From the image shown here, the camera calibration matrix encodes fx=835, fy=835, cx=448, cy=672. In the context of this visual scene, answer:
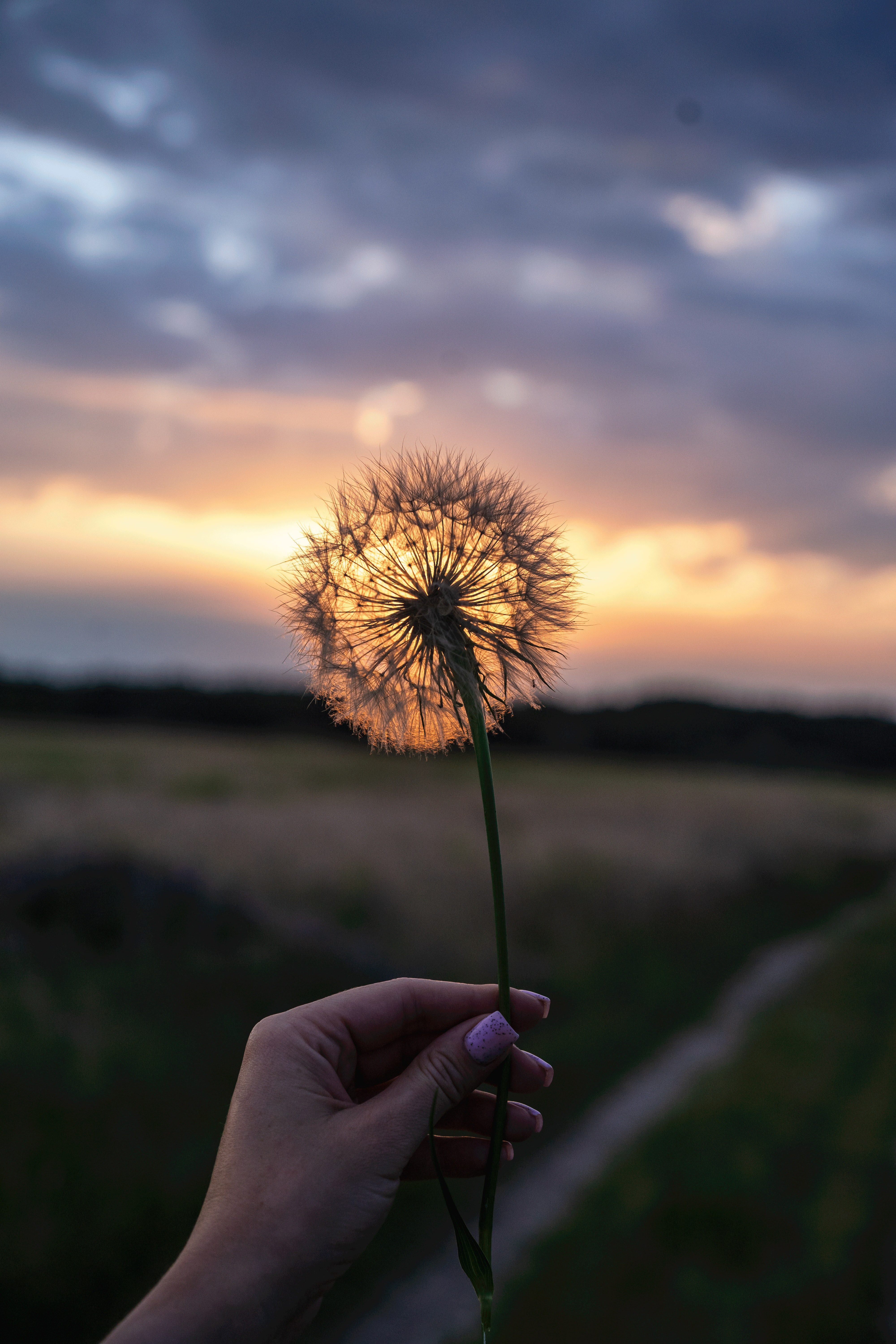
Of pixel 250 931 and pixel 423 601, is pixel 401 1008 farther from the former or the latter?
pixel 250 931

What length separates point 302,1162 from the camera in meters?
2.54

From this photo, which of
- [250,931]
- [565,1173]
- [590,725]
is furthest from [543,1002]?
[590,725]

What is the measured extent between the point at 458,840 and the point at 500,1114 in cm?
2044

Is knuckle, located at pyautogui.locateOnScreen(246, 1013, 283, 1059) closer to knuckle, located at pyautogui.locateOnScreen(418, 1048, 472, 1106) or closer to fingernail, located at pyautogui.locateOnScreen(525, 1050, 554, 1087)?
knuckle, located at pyautogui.locateOnScreen(418, 1048, 472, 1106)

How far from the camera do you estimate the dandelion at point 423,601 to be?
2.75 meters

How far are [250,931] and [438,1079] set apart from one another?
11.9 metres

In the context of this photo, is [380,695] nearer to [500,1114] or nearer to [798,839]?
[500,1114]

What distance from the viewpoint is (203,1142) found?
28.6 feet

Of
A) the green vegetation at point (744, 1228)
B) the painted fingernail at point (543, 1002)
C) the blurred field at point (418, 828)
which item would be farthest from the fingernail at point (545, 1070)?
the green vegetation at point (744, 1228)

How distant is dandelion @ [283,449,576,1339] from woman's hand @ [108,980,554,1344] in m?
0.99

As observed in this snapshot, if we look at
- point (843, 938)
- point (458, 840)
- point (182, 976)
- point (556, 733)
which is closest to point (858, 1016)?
point (843, 938)

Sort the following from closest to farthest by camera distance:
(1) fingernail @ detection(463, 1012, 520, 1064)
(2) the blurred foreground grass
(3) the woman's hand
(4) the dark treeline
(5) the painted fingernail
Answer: (3) the woman's hand < (1) fingernail @ detection(463, 1012, 520, 1064) < (5) the painted fingernail < (2) the blurred foreground grass < (4) the dark treeline

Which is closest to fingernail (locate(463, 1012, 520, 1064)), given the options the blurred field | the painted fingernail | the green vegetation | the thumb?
the thumb

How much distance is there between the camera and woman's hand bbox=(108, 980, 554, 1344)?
7.63 ft
